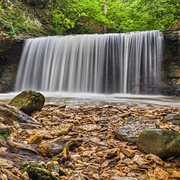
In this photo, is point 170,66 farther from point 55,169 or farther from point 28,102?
point 55,169

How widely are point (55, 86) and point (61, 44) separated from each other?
243 cm

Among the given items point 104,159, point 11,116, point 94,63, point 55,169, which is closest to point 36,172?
point 55,169

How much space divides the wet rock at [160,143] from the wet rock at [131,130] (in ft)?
0.80

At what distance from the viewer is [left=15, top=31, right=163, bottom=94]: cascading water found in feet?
33.0

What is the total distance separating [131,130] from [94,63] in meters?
7.99

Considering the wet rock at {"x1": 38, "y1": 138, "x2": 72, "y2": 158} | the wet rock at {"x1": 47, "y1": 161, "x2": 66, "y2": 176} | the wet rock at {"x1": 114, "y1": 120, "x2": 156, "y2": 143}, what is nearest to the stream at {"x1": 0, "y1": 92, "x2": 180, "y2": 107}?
the wet rock at {"x1": 114, "y1": 120, "x2": 156, "y2": 143}

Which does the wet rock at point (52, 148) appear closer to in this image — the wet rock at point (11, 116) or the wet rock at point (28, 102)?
the wet rock at point (11, 116)

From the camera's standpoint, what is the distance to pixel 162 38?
377 inches

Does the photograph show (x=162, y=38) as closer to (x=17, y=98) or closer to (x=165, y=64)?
(x=165, y=64)

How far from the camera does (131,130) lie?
291 cm

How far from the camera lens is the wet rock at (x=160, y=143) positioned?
221cm

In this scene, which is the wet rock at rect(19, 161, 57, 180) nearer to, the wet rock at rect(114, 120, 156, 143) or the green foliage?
the wet rock at rect(114, 120, 156, 143)

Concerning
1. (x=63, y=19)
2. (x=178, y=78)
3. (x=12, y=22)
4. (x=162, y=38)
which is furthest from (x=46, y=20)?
(x=178, y=78)

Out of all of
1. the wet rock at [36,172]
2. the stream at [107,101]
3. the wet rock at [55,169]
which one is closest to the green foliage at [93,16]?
the stream at [107,101]
